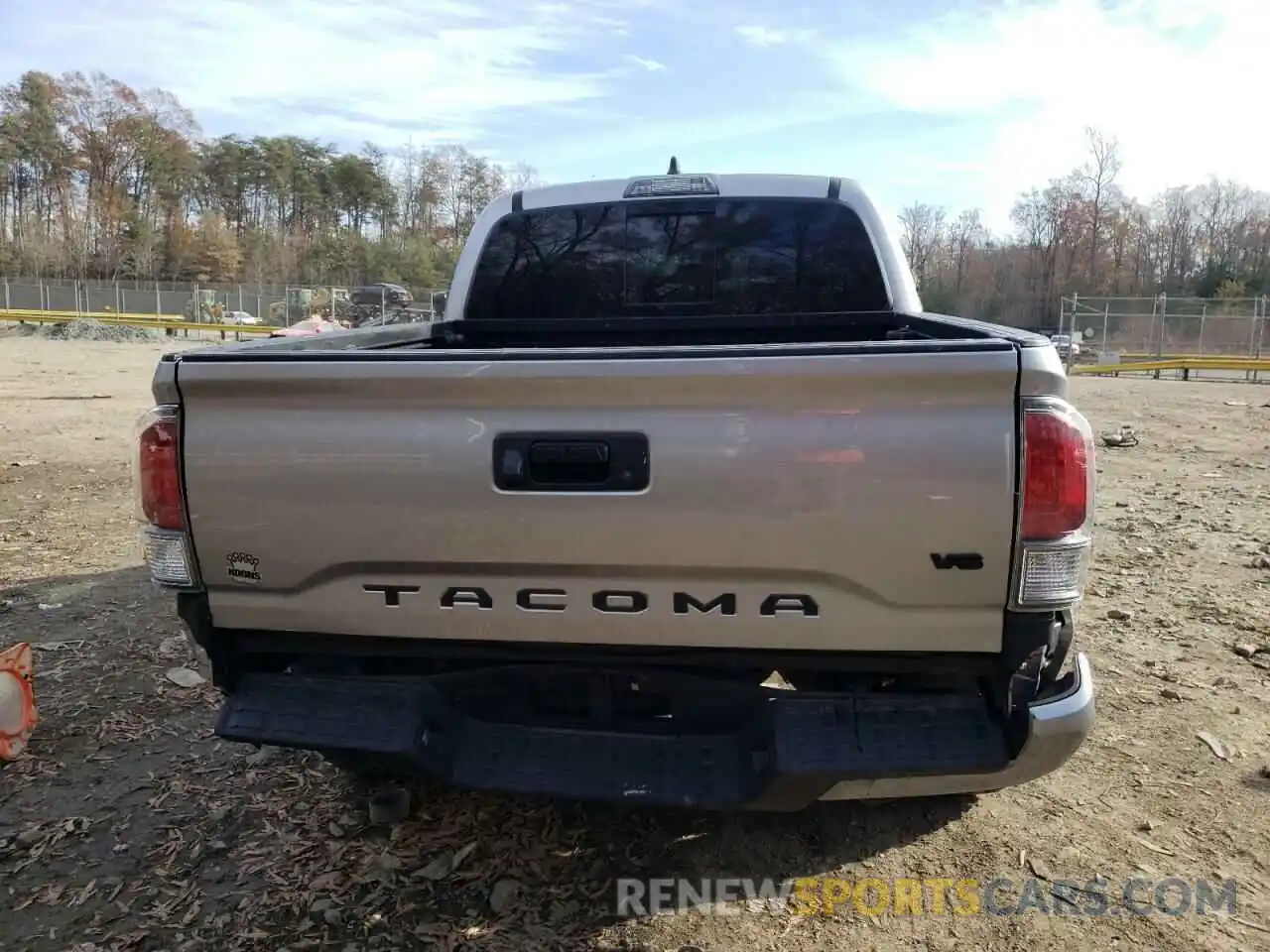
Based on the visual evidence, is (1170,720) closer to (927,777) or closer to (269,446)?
(927,777)

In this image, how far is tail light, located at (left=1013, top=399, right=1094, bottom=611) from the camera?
217 centimetres

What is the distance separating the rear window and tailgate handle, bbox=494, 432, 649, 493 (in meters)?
2.12

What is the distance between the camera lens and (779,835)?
10.2 ft

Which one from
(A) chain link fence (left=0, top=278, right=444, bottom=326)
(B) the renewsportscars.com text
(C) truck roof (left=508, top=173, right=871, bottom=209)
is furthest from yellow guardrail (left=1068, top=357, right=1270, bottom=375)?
(A) chain link fence (left=0, top=278, right=444, bottom=326)

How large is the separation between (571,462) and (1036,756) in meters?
1.40

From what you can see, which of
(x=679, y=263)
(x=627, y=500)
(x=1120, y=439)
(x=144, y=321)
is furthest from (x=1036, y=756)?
(x=144, y=321)

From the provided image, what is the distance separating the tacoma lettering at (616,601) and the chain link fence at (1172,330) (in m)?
35.0

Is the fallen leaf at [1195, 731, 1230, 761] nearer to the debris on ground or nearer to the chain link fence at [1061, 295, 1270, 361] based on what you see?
the debris on ground

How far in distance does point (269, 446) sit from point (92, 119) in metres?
88.4

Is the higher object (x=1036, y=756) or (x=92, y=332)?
(x=92, y=332)

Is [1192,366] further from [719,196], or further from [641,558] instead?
[641,558]

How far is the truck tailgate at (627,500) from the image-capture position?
219cm

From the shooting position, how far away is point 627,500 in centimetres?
230

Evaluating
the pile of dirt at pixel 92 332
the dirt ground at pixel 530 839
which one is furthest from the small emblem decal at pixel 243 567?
the pile of dirt at pixel 92 332
